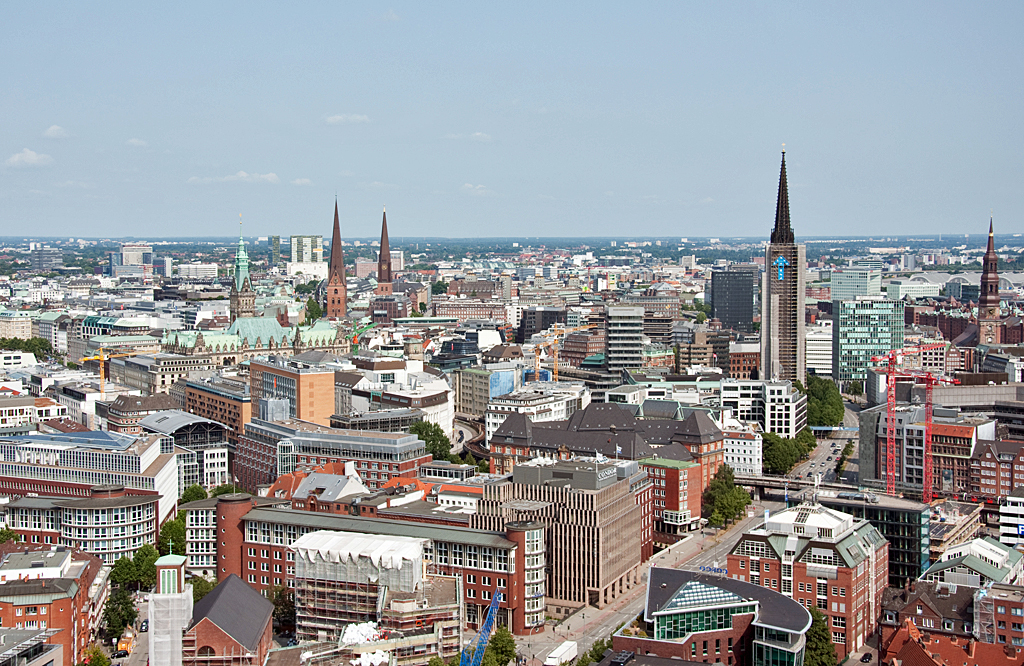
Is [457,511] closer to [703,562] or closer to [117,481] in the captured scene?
[703,562]

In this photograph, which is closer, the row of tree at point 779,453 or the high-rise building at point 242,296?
the row of tree at point 779,453

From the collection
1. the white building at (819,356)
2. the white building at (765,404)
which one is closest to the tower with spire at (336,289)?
the white building at (819,356)

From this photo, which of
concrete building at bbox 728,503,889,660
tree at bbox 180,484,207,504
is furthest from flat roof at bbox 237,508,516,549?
tree at bbox 180,484,207,504

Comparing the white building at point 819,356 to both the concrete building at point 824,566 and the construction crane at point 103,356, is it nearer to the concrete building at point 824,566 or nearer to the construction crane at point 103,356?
the construction crane at point 103,356

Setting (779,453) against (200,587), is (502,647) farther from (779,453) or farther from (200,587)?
(779,453)

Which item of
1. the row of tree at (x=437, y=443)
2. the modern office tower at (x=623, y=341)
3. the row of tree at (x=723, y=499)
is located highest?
the modern office tower at (x=623, y=341)

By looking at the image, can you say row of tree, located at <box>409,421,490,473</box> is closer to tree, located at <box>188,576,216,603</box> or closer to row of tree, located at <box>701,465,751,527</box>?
row of tree, located at <box>701,465,751,527</box>
